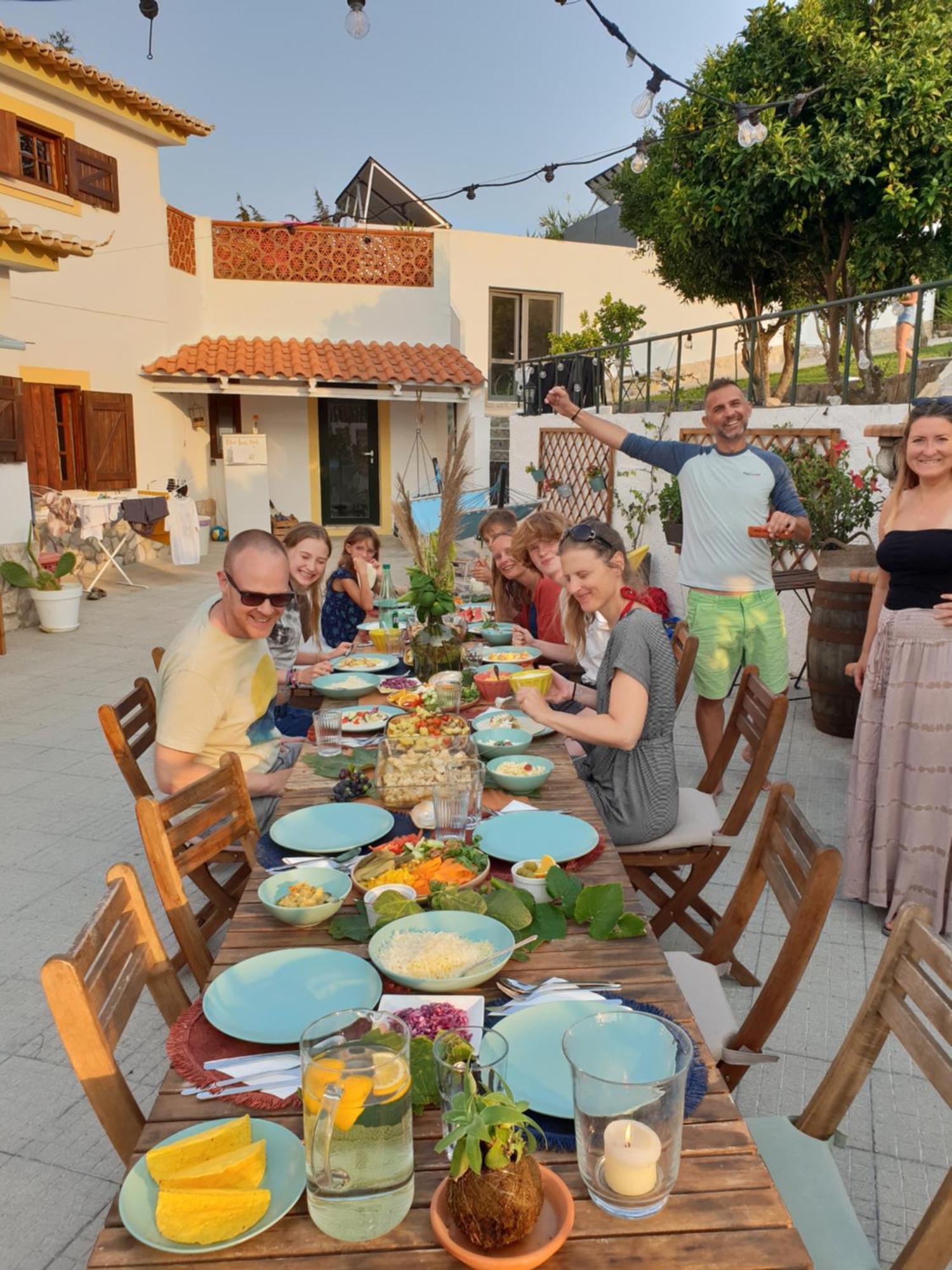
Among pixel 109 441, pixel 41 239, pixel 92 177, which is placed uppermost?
pixel 92 177

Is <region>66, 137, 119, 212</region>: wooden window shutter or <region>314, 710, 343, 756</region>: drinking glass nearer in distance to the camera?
<region>314, 710, 343, 756</region>: drinking glass

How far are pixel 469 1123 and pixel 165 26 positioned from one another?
6.64m

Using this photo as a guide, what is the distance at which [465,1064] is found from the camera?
108 cm

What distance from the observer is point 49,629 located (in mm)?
8586

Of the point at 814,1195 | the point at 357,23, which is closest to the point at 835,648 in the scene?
the point at 814,1195

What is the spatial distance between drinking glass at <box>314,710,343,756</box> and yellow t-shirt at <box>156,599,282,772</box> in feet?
0.82

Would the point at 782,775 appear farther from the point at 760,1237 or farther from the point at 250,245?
the point at 250,245

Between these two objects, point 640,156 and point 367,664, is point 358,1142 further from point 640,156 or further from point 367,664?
point 640,156

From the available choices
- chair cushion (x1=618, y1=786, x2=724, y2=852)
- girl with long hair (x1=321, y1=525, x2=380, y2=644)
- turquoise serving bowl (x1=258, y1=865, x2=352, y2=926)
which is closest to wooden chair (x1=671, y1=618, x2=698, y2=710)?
chair cushion (x1=618, y1=786, x2=724, y2=852)

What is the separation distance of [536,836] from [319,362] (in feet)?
43.2

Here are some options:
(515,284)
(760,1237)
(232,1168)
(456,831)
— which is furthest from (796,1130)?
(515,284)

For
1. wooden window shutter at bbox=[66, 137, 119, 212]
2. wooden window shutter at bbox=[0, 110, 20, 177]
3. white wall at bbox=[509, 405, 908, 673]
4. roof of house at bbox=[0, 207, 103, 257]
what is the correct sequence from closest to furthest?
white wall at bbox=[509, 405, 908, 673]
roof of house at bbox=[0, 207, 103, 257]
wooden window shutter at bbox=[0, 110, 20, 177]
wooden window shutter at bbox=[66, 137, 119, 212]

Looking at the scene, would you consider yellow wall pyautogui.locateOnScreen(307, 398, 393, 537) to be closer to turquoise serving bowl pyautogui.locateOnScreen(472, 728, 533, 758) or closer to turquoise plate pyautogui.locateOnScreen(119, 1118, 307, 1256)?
turquoise serving bowl pyautogui.locateOnScreen(472, 728, 533, 758)

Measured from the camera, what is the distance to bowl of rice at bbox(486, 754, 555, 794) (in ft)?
7.70
